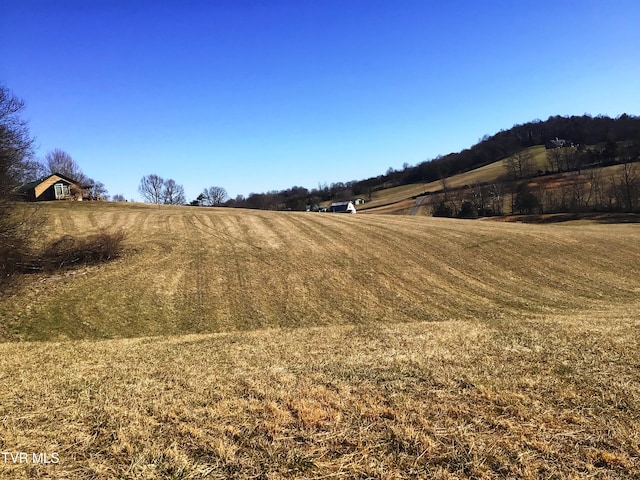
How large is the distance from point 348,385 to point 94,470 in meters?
3.61

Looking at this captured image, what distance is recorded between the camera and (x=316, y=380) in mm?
6695

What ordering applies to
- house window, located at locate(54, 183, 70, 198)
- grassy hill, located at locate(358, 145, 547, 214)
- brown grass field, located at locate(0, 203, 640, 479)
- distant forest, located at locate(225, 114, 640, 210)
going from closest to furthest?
brown grass field, located at locate(0, 203, 640, 479) < house window, located at locate(54, 183, 70, 198) < grassy hill, located at locate(358, 145, 547, 214) < distant forest, located at locate(225, 114, 640, 210)

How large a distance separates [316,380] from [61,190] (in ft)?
217

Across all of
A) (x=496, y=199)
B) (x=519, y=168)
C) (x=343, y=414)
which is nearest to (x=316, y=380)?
(x=343, y=414)

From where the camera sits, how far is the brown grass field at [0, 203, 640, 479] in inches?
158

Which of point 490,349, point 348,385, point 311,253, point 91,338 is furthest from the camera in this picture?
point 311,253

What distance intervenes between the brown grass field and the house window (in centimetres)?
4544

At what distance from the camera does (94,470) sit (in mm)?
3883

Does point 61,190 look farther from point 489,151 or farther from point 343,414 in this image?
point 489,151

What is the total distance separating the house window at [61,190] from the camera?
58500mm

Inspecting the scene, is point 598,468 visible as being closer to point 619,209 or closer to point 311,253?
point 311,253

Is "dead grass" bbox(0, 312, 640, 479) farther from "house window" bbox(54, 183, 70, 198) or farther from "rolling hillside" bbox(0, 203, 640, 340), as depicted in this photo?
"house window" bbox(54, 183, 70, 198)

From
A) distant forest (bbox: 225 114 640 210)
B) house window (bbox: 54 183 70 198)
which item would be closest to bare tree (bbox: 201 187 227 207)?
distant forest (bbox: 225 114 640 210)

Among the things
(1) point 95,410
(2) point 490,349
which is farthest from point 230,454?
(2) point 490,349
